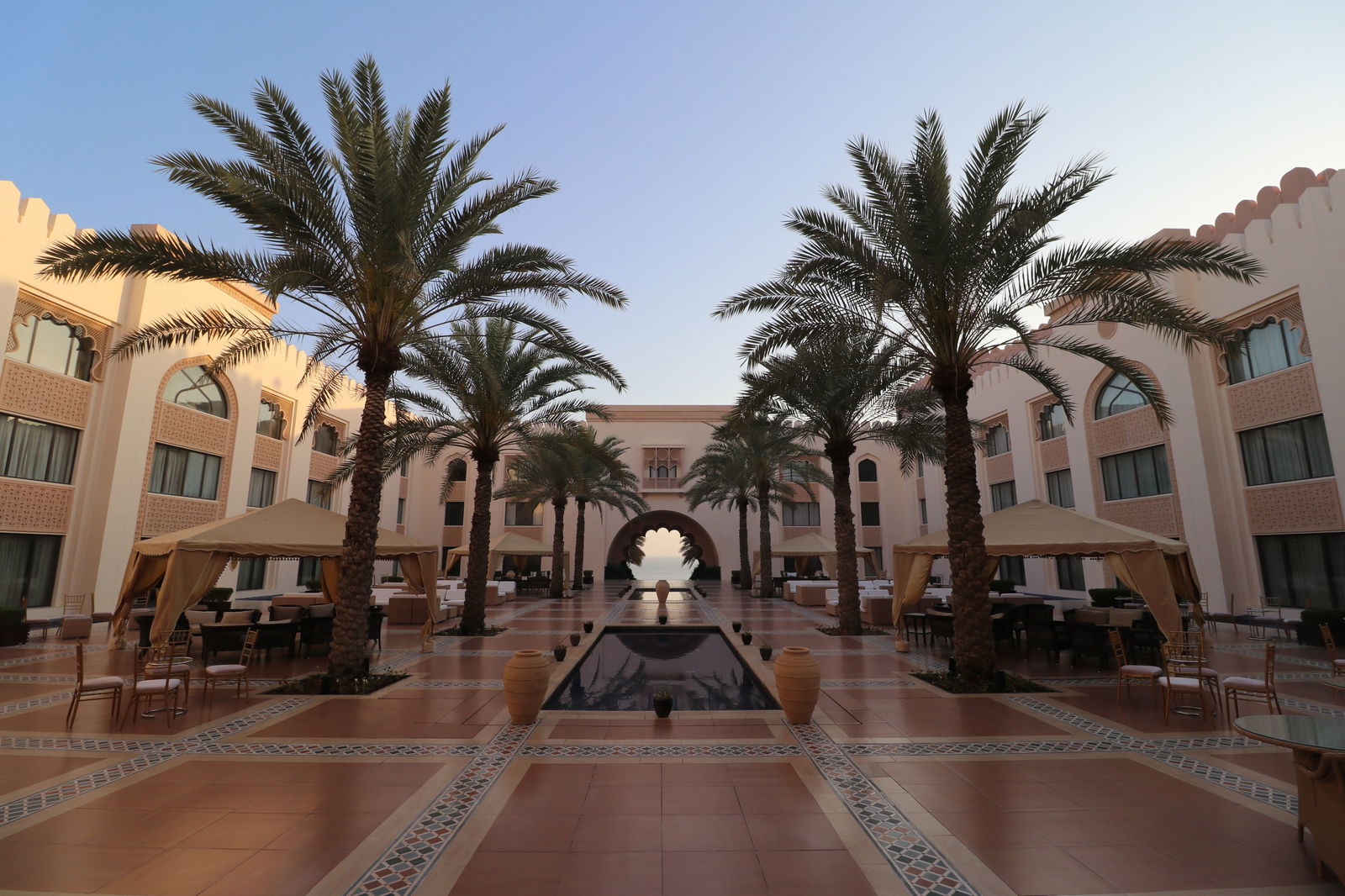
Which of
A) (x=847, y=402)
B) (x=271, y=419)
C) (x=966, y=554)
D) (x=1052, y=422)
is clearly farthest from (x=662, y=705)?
(x=271, y=419)

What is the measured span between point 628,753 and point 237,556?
30.2 feet

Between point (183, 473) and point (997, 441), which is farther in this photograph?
point (997, 441)

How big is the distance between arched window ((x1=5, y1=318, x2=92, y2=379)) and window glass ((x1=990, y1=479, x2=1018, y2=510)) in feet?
100

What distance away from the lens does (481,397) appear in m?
14.0

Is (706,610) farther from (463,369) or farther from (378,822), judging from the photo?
(378,822)

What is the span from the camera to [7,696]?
8.12 meters

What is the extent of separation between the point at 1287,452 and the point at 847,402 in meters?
10.6

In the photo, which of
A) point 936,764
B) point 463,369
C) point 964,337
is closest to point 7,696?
point 463,369

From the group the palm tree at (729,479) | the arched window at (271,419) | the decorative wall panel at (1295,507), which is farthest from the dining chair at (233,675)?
the decorative wall panel at (1295,507)

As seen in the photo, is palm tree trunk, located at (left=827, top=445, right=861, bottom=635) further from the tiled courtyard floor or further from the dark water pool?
the tiled courtyard floor

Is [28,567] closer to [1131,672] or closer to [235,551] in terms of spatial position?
[235,551]

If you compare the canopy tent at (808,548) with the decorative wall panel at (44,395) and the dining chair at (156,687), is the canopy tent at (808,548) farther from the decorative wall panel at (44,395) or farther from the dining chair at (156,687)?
the decorative wall panel at (44,395)

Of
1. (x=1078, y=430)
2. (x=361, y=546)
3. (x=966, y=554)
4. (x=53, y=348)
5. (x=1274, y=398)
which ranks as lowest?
(x=966, y=554)

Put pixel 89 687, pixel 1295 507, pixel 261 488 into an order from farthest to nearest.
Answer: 1. pixel 261 488
2. pixel 1295 507
3. pixel 89 687
